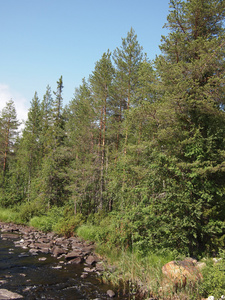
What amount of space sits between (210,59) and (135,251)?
10272 mm

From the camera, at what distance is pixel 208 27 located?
12805mm

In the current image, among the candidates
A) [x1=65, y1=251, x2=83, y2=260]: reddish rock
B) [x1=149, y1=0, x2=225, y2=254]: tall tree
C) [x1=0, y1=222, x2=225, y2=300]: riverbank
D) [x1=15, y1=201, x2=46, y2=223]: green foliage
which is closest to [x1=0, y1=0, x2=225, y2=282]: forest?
[x1=149, y1=0, x2=225, y2=254]: tall tree

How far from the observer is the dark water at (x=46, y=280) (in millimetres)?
8156

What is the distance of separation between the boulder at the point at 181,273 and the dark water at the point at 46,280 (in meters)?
1.74

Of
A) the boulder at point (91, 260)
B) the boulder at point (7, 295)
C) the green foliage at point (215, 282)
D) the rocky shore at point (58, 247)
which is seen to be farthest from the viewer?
the boulder at point (91, 260)

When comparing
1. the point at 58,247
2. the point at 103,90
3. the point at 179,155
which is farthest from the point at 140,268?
the point at 103,90

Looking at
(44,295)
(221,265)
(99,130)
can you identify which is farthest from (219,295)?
(99,130)

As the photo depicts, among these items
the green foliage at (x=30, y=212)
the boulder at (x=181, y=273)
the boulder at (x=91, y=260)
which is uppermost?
the green foliage at (x=30, y=212)

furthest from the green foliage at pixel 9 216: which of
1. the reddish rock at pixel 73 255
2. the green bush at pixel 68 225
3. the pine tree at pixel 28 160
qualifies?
the reddish rock at pixel 73 255

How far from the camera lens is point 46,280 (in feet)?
30.7

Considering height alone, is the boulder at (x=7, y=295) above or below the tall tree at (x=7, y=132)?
below

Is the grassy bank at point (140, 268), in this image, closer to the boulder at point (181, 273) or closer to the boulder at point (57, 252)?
the boulder at point (181, 273)

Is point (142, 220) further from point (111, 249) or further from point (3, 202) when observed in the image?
point (3, 202)

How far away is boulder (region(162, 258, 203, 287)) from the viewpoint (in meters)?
7.96
